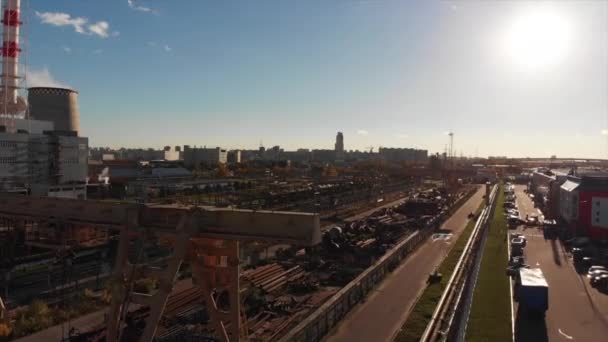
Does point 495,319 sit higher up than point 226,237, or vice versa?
point 226,237

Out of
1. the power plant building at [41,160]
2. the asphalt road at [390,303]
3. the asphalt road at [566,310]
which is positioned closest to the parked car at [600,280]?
the asphalt road at [566,310]

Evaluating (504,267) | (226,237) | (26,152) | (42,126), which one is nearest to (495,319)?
(504,267)

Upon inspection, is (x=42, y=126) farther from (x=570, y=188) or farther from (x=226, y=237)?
(x=570, y=188)

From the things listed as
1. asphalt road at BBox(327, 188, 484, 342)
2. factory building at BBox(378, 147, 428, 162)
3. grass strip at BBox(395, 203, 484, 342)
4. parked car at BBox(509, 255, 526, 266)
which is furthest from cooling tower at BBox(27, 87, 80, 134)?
factory building at BBox(378, 147, 428, 162)

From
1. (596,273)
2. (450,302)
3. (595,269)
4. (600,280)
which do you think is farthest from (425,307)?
(595,269)

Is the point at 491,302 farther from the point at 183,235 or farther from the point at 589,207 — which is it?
the point at 589,207

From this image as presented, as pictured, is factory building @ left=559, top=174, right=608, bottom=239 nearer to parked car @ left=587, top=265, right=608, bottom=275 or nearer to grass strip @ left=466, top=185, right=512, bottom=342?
grass strip @ left=466, top=185, right=512, bottom=342
